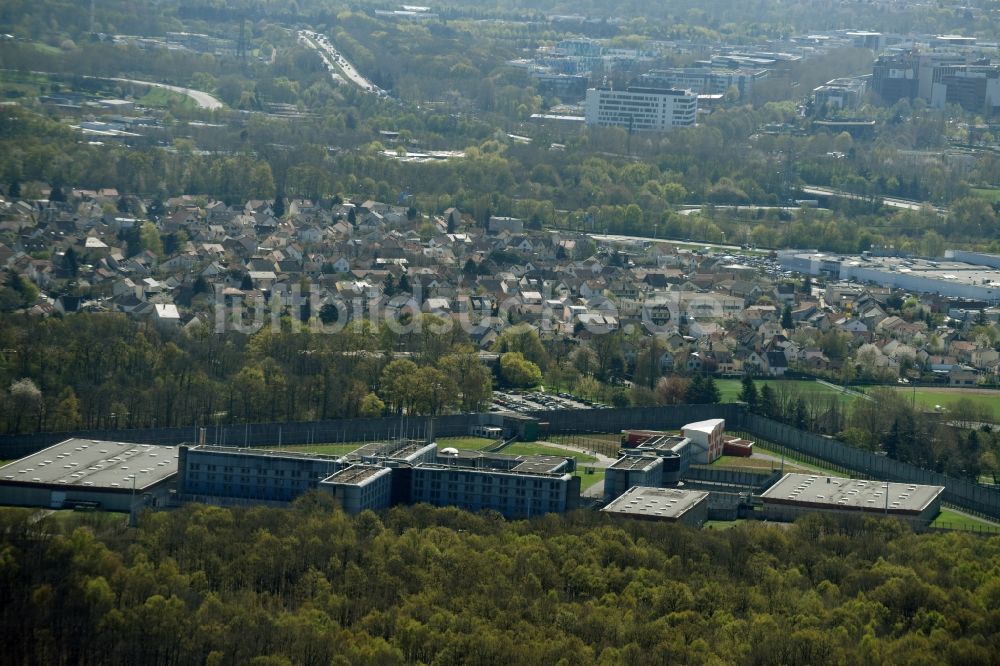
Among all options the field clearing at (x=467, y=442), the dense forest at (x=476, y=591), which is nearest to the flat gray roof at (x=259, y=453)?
the dense forest at (x=476, y=591)

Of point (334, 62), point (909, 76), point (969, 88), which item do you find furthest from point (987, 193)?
point (334, 62)

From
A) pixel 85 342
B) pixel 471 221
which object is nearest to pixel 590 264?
pixel 471 221

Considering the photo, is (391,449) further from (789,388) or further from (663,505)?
(789,388)

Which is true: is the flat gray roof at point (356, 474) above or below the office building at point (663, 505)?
above

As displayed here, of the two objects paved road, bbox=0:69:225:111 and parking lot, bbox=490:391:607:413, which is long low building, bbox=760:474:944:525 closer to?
parking lot, bbox=490:391:607:413

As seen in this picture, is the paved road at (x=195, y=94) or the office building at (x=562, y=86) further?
the office building at (x=562, y=86)

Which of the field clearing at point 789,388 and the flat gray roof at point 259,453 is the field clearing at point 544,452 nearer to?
the flat gray roof at point 259,453

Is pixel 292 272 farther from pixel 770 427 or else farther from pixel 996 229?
pixel 996 229
